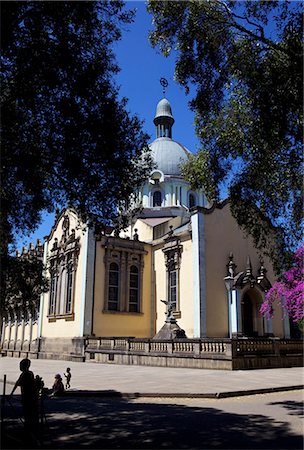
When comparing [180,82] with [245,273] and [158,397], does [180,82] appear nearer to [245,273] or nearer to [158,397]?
[158,397]

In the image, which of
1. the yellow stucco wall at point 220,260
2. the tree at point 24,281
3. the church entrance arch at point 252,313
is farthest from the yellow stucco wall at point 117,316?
the tree at point 24,281

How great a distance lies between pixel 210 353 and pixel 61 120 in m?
13.7

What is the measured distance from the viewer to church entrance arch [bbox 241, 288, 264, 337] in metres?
27.9

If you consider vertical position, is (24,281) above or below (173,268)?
below

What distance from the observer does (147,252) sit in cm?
3197

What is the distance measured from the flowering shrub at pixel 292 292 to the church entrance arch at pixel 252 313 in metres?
0.81

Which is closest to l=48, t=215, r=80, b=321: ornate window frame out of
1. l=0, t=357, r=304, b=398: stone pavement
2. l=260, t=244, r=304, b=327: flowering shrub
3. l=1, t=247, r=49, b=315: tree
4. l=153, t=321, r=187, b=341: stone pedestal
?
l=153, t=321, r=187, b=341: stone pedestal

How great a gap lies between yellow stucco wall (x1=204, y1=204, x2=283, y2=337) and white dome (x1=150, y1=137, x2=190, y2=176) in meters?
12.6

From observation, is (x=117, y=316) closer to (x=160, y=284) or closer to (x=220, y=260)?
(x=160, y=284)

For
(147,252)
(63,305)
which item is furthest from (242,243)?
(63,305)

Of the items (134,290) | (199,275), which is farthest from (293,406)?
(134,290)

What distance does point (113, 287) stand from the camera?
3002 centimetres

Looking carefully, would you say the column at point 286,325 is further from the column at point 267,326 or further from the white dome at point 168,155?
the white dome at point 168,155

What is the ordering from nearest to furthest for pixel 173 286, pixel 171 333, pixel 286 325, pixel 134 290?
pixel 171 333 → pixel 173 286 → pixel 286 325 → pixel 134 290
